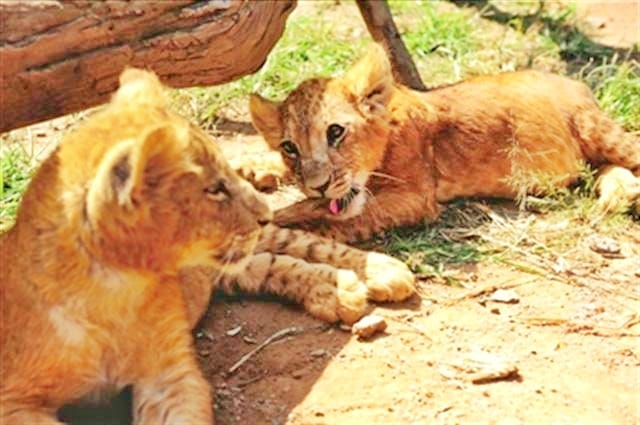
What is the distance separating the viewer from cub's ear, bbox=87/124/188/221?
3.67 metres

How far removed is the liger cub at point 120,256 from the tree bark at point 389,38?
2838mm

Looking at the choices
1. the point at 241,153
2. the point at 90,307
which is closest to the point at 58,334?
the point at 90,307

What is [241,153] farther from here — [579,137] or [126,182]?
[126,182]

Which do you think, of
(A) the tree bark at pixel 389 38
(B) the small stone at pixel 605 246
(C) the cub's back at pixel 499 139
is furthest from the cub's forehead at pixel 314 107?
(B) the small stone at pixel 605 246

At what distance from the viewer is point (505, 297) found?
5328 mm

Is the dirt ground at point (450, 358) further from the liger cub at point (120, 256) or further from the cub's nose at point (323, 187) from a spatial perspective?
the cub's nose at point (323, 187)

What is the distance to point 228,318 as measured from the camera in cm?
521

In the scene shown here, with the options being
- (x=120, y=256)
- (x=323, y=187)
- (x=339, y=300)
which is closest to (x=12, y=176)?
(x=323, y=187)

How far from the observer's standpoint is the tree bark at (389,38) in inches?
279

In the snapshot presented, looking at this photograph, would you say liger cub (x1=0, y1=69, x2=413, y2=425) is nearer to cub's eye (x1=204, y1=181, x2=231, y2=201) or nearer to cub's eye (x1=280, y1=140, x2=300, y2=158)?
cub's eye (x1=204, y1=181, x2=231, y2=201)

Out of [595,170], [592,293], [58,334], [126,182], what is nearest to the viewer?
[126,182]

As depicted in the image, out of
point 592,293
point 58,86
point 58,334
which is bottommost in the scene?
point 592,293

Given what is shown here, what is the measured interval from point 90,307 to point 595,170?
3229 millimetres

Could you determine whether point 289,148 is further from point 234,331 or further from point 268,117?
point 234,331
